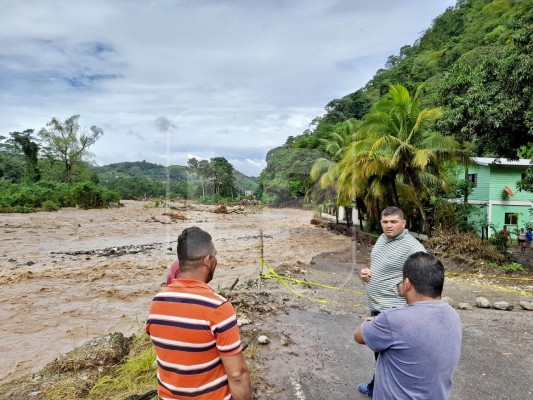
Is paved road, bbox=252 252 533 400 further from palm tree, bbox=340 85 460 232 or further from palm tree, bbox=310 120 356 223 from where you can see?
palm tree, bbox=310 120 356 223

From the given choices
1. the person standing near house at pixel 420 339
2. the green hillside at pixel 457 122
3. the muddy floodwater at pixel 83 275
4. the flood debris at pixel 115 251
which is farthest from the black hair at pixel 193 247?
the flood debris at pixel 115 251

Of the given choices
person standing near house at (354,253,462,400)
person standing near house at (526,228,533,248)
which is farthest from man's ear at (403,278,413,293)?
person standing near house at (526,228,533,248)

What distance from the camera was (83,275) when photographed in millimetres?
12094

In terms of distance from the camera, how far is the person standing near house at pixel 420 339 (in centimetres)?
184

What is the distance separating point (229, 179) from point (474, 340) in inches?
2253

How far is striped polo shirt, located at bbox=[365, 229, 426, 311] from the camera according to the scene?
331cm

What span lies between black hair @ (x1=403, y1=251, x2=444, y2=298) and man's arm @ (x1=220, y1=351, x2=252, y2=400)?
3.20 ft

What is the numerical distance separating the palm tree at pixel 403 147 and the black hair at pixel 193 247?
12.8 meters

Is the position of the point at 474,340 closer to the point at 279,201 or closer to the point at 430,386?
the point at 430,386

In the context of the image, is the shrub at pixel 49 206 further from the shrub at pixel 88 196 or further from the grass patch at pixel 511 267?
the grass patch at pixel 511 267

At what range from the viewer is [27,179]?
163ft

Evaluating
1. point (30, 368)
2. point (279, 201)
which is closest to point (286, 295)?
point (30, 368)

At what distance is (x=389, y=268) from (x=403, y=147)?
11916 millimetres

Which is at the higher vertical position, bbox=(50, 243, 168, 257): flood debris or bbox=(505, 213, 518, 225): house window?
bbox=(505, 213, 518, 225): house window
